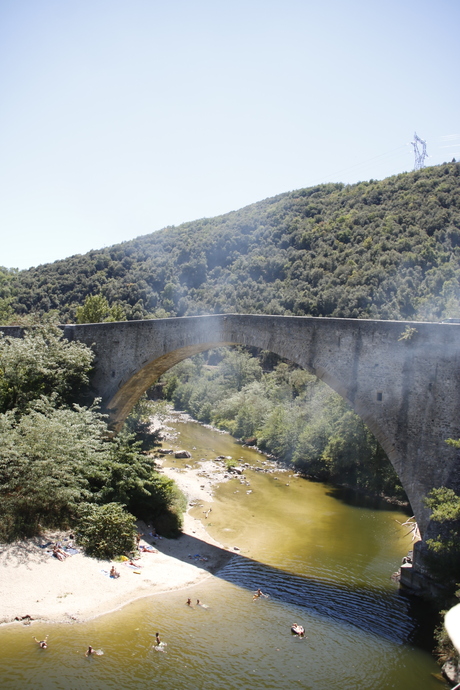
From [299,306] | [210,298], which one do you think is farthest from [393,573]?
[210,298]

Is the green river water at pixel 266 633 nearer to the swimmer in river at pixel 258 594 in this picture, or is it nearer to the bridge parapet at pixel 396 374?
the swimmer in river at pixel 258 594

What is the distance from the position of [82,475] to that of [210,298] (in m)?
36.4

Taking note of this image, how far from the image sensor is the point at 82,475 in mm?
11781

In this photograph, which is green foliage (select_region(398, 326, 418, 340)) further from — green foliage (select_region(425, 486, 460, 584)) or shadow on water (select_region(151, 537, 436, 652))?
shadow on water (select_region(151, 537, 436, 652))

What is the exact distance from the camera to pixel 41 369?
1413 centimetres

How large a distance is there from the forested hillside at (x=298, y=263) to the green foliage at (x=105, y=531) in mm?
18104

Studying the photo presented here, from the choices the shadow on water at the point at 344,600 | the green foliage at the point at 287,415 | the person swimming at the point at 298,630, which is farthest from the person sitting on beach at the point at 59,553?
the green foliage at the point at 287,415

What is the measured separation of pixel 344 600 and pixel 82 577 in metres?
5.53

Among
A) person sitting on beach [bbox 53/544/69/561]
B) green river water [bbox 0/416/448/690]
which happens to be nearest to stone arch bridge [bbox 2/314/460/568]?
green river water [bbox 0/416/448/690]

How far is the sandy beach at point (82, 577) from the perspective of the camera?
8367 millimetres

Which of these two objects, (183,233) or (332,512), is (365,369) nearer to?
(332,512)

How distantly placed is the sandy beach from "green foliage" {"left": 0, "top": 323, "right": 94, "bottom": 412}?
4.99 metres

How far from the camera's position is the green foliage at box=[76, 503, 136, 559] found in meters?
10.5

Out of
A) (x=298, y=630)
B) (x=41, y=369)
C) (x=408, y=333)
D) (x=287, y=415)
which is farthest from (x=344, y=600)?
(x=287, y=415)
